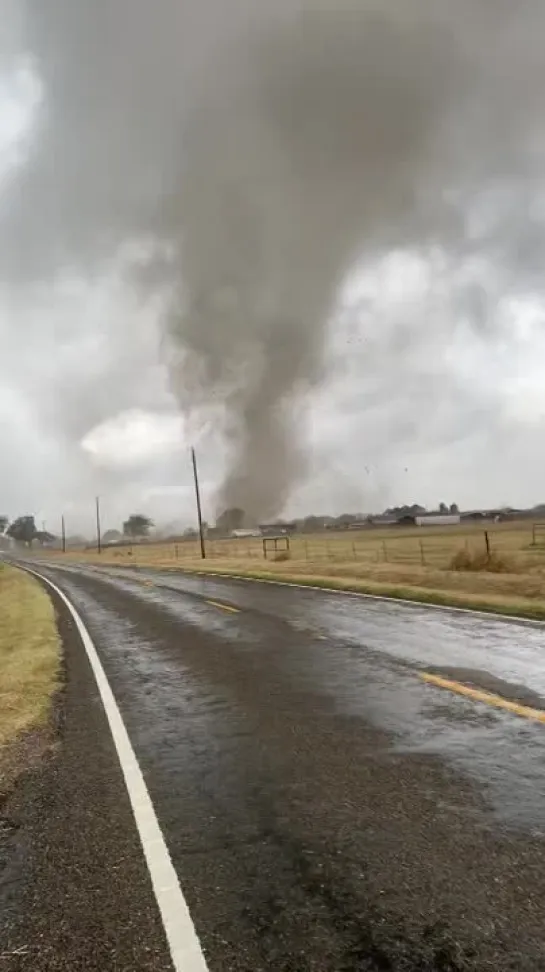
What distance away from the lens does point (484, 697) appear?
7461 mm

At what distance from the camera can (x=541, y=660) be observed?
9.23 meters

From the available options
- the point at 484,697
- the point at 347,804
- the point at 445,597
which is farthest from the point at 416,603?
the point at 347,804

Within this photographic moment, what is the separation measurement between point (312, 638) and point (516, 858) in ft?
28.3

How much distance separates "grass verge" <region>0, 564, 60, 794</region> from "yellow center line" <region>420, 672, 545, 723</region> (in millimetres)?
4289

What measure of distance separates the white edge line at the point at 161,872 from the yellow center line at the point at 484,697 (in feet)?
11.4

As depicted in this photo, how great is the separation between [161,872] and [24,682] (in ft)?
22.1

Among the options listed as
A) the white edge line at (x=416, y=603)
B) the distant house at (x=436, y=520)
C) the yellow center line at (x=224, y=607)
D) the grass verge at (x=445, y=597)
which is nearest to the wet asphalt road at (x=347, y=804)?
the white edge line at (x=416, y=603)

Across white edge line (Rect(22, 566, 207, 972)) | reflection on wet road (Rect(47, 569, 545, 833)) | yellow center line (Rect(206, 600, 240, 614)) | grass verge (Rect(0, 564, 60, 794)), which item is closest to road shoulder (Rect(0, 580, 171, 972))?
white edge line (Rect(22, 566, 207, 972))

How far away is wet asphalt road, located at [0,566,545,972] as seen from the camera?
321 cm

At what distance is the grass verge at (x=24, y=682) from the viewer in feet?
22.5

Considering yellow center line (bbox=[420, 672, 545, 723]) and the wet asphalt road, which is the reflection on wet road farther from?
yellow center line (bbox=[420, 672, 545, 723])

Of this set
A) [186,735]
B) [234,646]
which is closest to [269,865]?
[186,735]

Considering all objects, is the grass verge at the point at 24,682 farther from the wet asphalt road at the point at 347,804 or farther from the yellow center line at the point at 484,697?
the yellow center line at the point at 484,697

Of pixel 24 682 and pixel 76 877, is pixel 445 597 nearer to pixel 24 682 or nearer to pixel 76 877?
pixel 24 682
